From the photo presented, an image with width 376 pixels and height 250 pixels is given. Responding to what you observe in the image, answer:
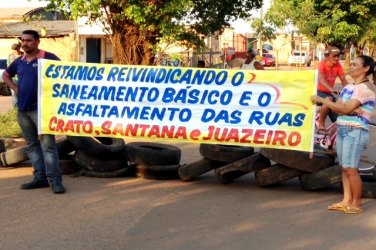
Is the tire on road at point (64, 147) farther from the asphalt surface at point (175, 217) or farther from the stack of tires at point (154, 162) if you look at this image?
the stack of tires at point (154, 162)

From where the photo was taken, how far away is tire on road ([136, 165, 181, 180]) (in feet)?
28.0

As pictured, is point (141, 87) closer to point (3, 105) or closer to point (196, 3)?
point (196, 3)

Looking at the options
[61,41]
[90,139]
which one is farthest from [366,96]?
[61,41]

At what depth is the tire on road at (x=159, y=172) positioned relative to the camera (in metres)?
8.54

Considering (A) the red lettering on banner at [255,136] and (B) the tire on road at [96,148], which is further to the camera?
(B) the tire on road at [96,148]

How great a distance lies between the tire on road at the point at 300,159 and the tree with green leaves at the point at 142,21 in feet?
30.3

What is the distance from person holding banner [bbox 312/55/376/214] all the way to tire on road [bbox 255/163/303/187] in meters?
1.02

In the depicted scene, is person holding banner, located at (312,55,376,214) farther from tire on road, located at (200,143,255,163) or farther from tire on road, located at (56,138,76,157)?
tire on road, located at (56,138,76,157)

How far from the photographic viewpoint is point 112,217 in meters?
6.55

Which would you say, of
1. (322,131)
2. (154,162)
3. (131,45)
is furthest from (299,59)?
(154,162)

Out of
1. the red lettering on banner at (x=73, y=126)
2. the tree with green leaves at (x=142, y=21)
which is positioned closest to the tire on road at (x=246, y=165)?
the red lettering on banner at (x=73, y=126)

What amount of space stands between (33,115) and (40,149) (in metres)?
0.47

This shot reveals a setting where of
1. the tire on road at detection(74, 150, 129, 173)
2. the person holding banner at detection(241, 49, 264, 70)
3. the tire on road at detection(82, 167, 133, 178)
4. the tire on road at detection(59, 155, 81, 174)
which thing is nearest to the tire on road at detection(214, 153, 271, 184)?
the tire on road at detection(82, 167, 133, 178)

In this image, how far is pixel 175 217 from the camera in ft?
21.6
